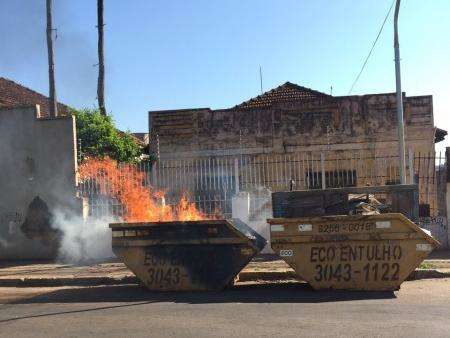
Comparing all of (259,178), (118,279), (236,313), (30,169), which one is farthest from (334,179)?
(30,169)

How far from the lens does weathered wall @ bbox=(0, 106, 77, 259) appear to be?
46.1ft

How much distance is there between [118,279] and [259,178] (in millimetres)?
5292

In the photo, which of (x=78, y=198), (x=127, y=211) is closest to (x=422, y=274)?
(x=127, y=211)

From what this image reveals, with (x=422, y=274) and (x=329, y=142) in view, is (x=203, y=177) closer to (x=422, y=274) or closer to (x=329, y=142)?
(x=422, y=274)

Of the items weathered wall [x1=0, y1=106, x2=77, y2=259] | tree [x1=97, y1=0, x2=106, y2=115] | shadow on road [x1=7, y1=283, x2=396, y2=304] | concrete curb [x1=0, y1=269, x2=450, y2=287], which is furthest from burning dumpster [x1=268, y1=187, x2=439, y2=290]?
tree [x1=97, y1=0, x2=106, y2=115]

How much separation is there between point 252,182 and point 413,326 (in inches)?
337

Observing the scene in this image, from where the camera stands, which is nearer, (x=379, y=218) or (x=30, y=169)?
(x=379, y=218)

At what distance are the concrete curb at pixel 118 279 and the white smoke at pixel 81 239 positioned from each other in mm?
2745

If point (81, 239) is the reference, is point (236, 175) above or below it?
above

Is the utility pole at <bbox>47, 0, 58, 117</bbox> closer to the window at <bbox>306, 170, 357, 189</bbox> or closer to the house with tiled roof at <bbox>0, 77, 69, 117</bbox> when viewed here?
the house with tiled roof at <bbox>0, 77, 69, 117</bbox>

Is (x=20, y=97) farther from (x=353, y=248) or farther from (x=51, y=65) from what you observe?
(x=353, y=248)

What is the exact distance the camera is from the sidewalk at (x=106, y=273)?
10.4 metres

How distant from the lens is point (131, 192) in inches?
557

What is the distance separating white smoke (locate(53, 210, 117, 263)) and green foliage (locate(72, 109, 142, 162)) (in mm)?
A: 5388
